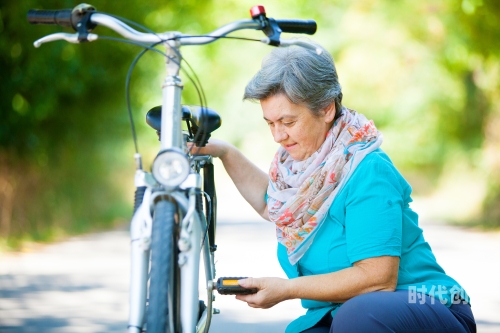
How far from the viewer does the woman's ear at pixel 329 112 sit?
9.39ft

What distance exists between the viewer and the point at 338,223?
9.15ft

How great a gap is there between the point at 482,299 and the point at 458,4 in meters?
8.20

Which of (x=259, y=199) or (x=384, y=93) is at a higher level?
(x=384, y=93)

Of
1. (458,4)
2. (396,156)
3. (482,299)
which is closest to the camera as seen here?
(482,299)

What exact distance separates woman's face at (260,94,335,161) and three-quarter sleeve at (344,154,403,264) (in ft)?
0.80

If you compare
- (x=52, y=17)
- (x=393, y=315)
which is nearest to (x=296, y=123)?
(x=393, y=315)

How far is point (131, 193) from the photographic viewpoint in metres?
18.6

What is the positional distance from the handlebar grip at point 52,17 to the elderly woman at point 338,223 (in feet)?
2.46

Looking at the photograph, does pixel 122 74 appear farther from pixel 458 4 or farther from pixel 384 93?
pixel 384 93

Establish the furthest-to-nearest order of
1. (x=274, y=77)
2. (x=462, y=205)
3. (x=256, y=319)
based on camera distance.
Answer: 1. (x=462, y=205)
2. (x=256, y=319)
3. (x=274, y=77)

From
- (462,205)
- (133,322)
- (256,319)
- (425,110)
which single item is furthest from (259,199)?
(425,110)

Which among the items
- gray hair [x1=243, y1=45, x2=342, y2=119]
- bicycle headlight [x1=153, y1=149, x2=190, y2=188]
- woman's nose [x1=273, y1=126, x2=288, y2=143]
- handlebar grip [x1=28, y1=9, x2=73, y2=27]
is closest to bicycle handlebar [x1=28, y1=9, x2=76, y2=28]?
handlebar grip [x1=28, y1=9, x2=73, y2=27]

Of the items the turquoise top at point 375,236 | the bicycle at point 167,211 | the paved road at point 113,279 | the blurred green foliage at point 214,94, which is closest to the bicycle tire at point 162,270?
the bicycle at point 167,211

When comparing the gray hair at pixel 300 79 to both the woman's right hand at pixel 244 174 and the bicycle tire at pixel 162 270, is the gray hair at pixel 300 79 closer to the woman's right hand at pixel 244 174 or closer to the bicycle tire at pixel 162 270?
the woman's right hand at pixel 244 174
